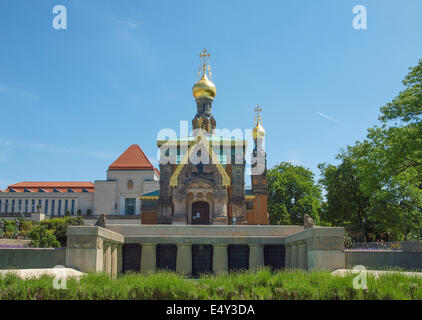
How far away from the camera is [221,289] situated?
11.2 meters

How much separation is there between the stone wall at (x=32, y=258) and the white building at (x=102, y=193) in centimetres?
4423

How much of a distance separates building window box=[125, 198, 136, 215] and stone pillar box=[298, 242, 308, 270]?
47.2m

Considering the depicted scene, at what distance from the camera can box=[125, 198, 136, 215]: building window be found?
63803 mm

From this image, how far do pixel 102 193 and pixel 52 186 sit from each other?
51.8 feet

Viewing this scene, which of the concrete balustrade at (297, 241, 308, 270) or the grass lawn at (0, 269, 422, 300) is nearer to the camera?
the grass lawn at (0, 269, 422, 300)

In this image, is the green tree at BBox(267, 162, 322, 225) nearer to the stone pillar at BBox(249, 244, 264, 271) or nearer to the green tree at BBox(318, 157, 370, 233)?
the green tree at BBox(318, 157, 370, 233)

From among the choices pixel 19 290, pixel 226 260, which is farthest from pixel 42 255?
pixel 226 260

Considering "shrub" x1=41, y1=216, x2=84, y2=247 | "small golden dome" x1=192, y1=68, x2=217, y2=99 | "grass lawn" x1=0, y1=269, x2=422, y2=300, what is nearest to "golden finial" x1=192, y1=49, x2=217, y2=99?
"small golden dome" x1=192, y1=68, x2=217, y2=99

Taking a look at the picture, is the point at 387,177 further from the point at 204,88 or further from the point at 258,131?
the point at 258,131

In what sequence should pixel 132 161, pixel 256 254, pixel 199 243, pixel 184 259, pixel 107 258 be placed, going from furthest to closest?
1. pixel 132 161
2. pixel 256 254
3. pixel 199 243
4. pixel 184 259
5. pixel 107 258

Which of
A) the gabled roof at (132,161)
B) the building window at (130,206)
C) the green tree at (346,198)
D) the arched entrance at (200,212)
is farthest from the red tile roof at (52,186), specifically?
the green tree at (346,198)

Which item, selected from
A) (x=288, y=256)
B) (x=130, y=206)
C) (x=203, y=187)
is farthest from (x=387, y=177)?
(x=130, y=206)

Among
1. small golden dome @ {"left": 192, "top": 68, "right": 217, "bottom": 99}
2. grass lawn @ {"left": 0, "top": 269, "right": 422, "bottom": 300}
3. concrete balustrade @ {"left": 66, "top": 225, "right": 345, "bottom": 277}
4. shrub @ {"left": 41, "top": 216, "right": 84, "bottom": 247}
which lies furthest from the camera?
small golden dome @ {"left": 192, "top": 68, "right": 217, "bottom": 99}
